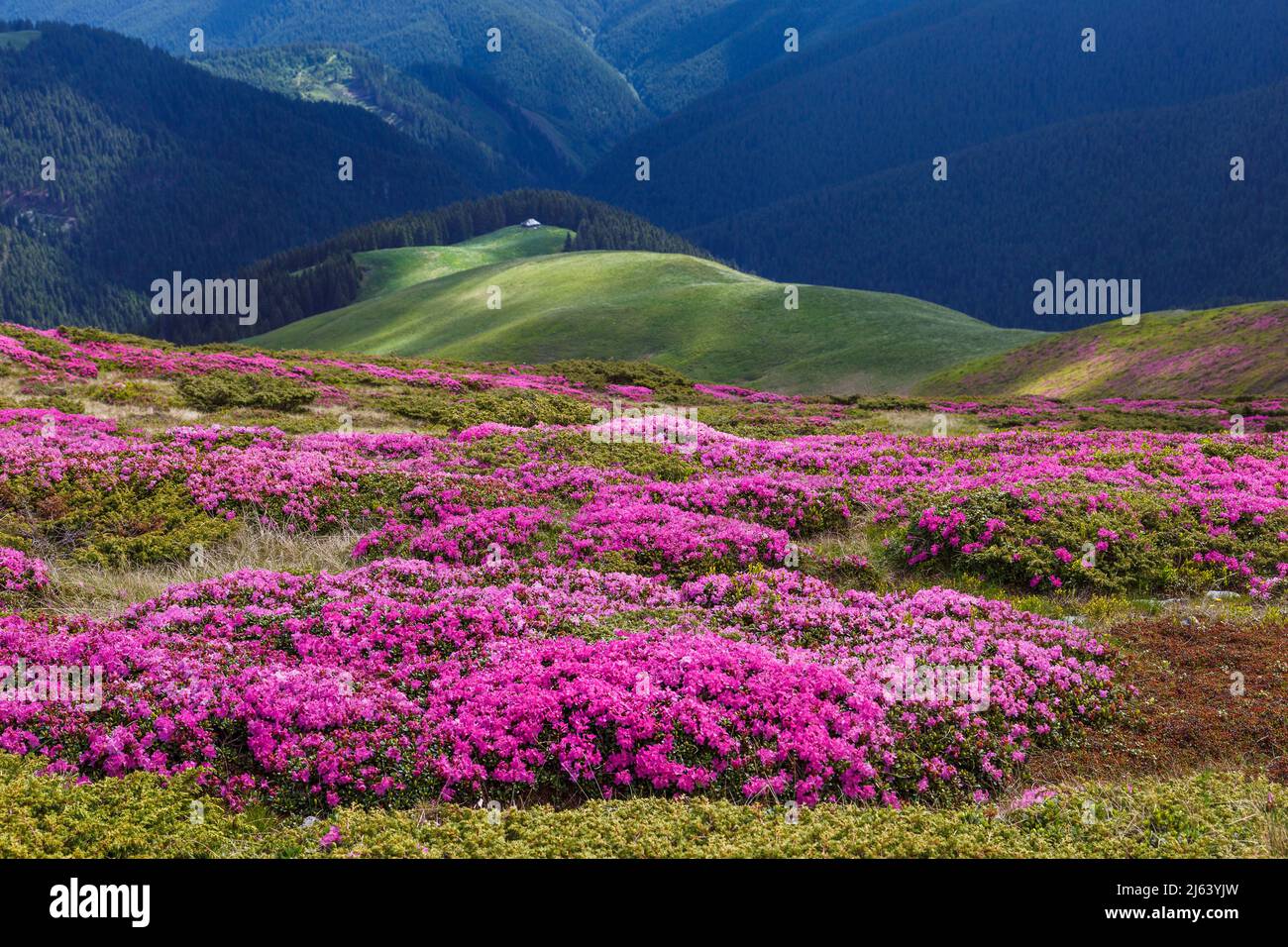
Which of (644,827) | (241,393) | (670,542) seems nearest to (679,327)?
(241,393)

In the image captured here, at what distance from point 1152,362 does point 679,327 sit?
164ft

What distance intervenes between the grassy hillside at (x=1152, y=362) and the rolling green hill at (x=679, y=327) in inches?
227

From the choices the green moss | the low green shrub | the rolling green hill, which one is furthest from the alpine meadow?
the rolling green hill

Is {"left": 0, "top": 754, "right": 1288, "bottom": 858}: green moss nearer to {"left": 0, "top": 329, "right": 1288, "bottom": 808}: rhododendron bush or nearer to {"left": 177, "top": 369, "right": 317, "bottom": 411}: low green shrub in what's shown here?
{"left": 0, "top": 329, "right": 1288, "bottom": 808}: rhododendron bush

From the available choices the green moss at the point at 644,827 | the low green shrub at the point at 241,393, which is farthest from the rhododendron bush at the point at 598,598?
the low green shrub at the point at 241,393

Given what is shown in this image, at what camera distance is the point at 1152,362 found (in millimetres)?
66375

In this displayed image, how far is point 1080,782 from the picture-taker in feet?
27.7

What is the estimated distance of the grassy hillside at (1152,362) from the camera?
59.7 metres

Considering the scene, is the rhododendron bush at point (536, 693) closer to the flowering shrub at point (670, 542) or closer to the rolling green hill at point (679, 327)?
the flowering shrub at point (670, 542)

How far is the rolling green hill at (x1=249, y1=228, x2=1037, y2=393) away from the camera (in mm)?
85500

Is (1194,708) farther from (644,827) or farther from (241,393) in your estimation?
(241,393)
